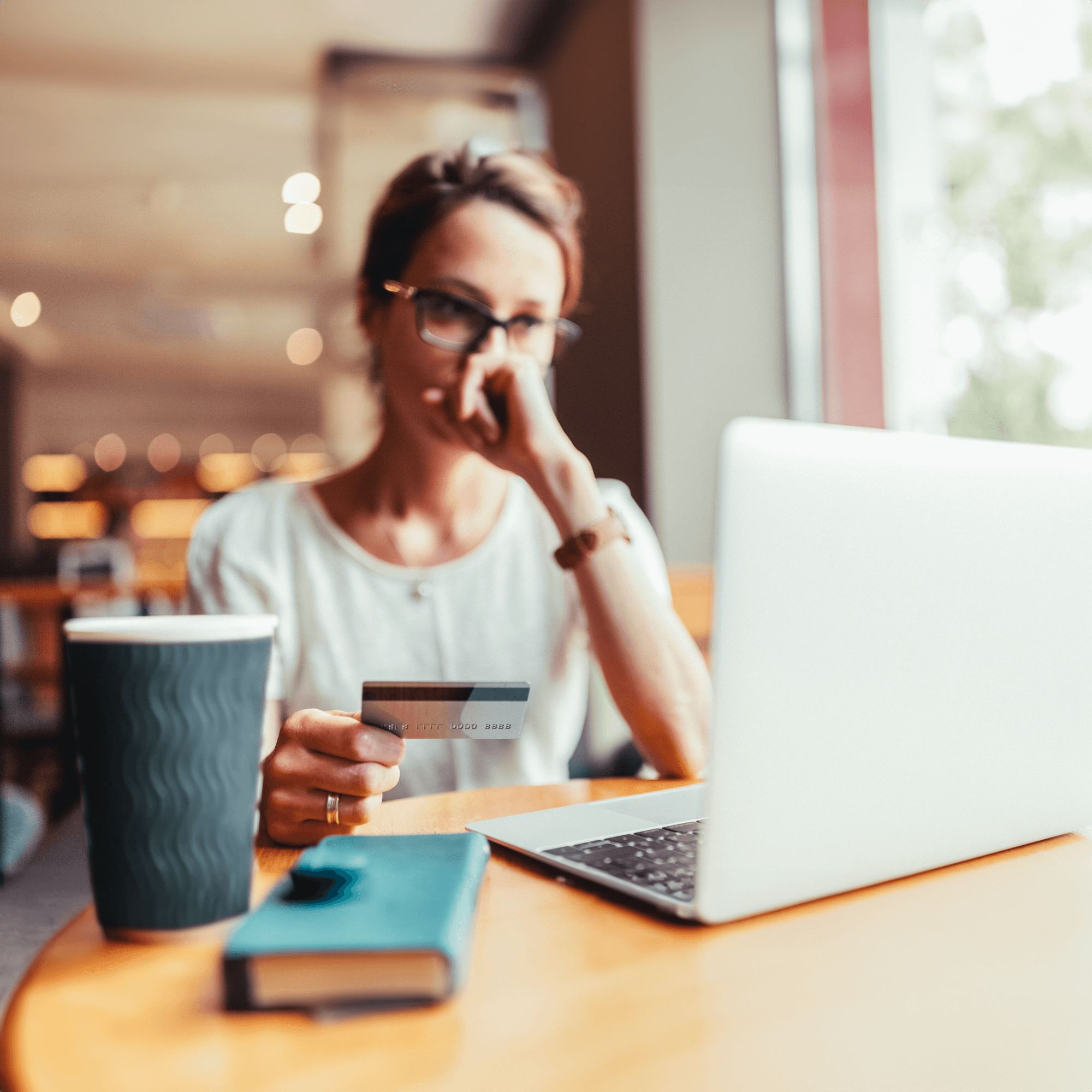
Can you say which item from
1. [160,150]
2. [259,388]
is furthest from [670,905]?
[259,388]

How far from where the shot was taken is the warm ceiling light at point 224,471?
12.5 metres

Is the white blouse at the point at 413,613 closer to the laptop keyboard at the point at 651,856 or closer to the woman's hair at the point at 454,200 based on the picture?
the woman's hair at the point at 454,200

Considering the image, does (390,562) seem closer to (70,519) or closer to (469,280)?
(469,280)

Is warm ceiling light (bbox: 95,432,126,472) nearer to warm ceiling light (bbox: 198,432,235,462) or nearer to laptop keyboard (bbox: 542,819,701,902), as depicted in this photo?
warm ceiling light (bbox: 198,432,235,462)

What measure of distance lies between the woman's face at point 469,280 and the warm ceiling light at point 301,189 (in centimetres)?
446

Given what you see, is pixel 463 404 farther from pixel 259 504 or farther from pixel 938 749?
pixel 938 749

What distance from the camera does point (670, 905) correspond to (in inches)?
21.0

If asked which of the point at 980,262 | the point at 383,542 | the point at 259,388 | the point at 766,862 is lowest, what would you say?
the point at 766,862

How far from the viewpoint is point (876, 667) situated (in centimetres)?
52

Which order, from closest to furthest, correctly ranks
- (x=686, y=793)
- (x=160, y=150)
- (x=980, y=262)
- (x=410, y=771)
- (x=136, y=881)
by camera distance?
(x=136, y=881) → (x=686, y=793) → (x=410, y=771) → (x=980, y=262) → (x=160, y=150)

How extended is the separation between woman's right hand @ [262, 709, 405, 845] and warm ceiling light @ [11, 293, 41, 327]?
8273 mm

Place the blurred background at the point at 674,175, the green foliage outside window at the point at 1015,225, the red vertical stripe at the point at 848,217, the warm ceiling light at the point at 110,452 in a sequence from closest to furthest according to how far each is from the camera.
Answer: the green foliage outside window at the point at 1015,225, the blurred background at the point at 674,175, the red vertical stripe at the point at 848,217, the warm ceiling light at the point at 110,452

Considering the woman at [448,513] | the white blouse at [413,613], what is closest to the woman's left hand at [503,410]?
the woman at [448,513]

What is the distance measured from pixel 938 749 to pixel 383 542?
87cm
